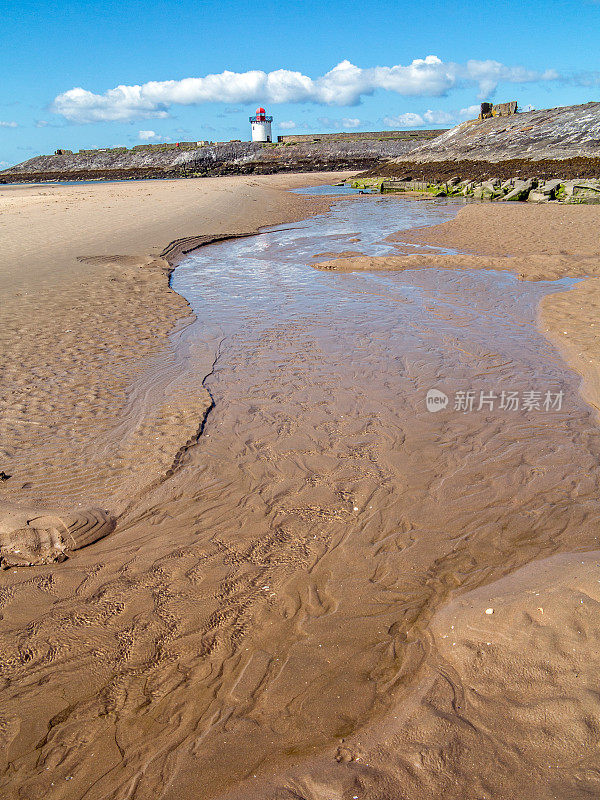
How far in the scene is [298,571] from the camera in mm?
3510

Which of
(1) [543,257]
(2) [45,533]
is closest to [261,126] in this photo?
(1) [543,257]

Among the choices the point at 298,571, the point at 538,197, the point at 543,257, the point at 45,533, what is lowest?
the point at 298,571

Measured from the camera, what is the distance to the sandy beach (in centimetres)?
235

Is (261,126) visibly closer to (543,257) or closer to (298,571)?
(543,257)

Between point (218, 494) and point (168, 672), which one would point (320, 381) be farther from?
point (168, 672)

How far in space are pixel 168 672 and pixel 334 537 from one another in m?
1.49

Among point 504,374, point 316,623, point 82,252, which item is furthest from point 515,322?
point 82,252

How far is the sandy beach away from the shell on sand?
32 mm

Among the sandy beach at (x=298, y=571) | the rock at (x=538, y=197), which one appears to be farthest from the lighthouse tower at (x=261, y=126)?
the sandy beach at (x=298, y=571)

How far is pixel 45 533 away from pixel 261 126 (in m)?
98.1

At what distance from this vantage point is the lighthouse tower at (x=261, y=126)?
291 ft

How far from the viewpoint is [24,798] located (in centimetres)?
225

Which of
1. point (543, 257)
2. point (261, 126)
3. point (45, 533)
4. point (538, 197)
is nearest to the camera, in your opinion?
point (45, 533)

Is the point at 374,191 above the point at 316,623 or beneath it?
above
